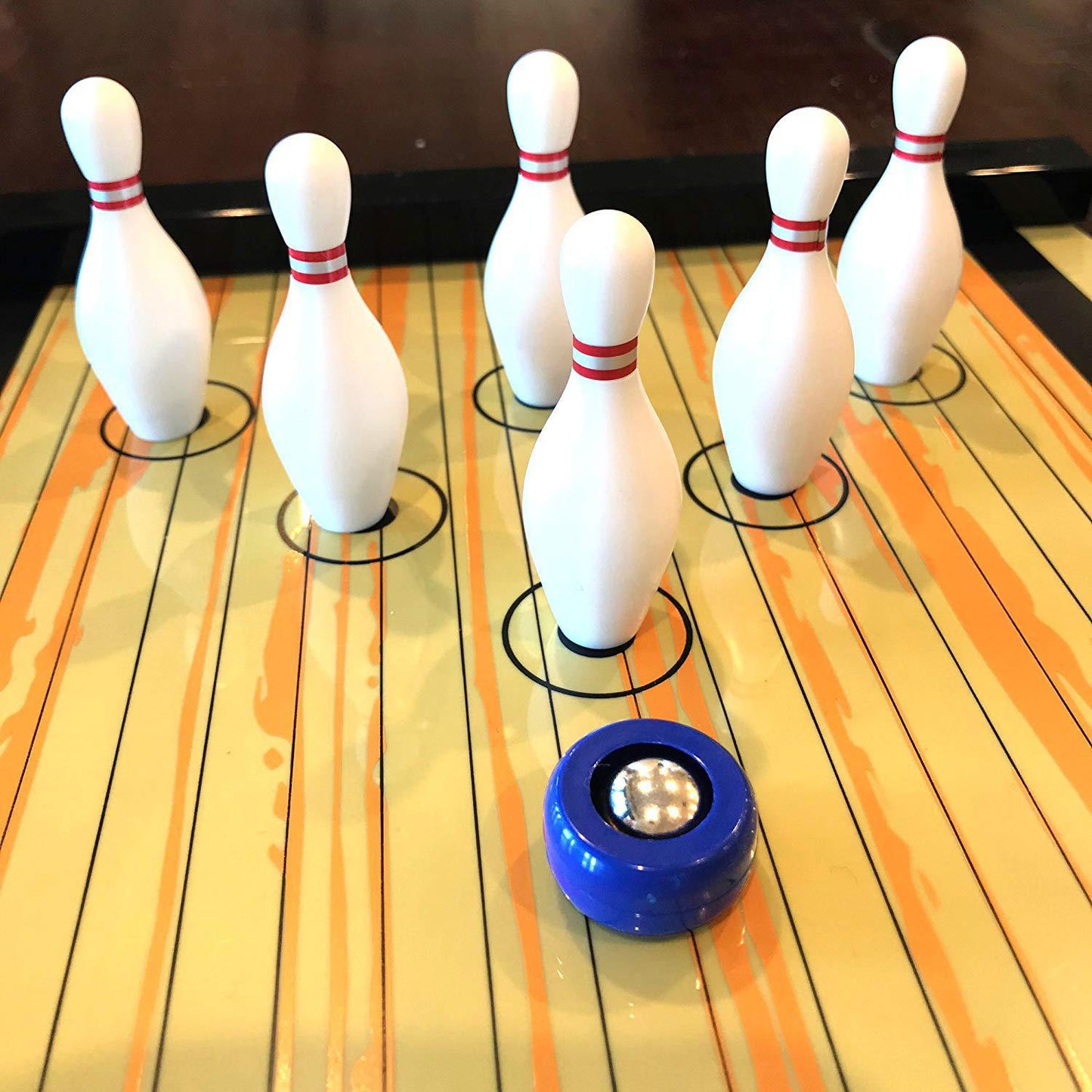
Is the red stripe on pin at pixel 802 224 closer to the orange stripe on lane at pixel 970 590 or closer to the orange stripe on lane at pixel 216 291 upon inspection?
the orange stripe on lane at pixel 970 590

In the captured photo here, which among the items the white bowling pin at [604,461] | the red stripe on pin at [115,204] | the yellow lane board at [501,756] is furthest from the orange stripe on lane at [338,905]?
the red stripe on pin at [115,204]

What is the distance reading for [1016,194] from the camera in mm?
2334

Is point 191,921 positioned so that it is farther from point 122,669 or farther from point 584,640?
point 584,640

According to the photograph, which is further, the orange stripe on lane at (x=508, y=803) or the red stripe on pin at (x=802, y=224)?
the red stripe on pin at (x=802, y=224)

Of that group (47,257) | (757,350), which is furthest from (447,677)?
(47,257)

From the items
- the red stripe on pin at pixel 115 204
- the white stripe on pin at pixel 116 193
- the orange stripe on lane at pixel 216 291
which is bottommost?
the orange stripe on lane at pixel 216 291

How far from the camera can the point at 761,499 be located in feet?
5.57

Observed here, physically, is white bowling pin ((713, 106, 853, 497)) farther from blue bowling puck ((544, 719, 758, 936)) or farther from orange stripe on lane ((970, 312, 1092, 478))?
Result: blue bowling puck ((544, 719, 758, 936))

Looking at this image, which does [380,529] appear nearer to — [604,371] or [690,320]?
[604,371]

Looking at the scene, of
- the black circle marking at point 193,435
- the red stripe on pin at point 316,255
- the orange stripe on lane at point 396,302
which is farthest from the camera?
the orange stripe on lane at point 396,302

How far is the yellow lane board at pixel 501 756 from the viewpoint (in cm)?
103

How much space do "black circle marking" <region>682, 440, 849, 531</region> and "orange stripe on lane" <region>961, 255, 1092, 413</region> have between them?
47 cm

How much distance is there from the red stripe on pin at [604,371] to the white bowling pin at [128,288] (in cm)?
79

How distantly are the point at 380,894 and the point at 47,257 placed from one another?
1.66 meters
